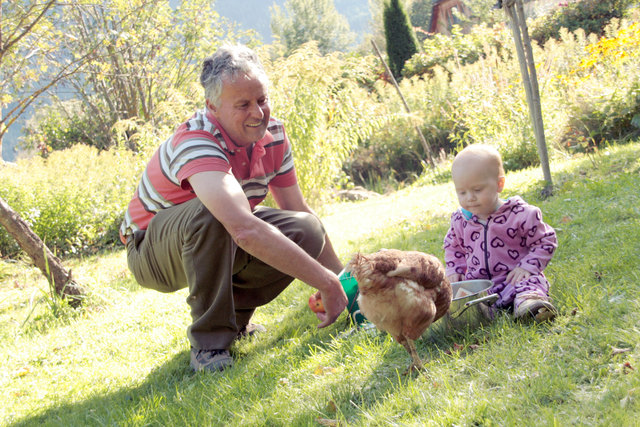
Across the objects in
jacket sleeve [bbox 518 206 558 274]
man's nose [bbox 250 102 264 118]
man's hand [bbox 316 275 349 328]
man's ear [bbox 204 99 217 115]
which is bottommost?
jacket sleeve [bbox 518 206 558 274]

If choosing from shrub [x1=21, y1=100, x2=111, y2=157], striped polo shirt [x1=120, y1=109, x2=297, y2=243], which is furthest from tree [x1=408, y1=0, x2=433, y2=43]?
striped polo shirt [x1=120, y1=109, x2=297, y2=243]

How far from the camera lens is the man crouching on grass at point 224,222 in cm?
235

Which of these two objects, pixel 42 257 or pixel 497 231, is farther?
pixel 42 257

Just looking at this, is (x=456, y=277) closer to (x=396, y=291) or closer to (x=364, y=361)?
(x=364, y=361)

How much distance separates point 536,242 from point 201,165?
Result: 171 cm

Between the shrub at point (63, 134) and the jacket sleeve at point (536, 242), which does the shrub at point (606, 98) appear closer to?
the jacket sleeve at point (536, 242)

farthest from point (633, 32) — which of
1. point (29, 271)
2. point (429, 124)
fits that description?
point (29, 271)

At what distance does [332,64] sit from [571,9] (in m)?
14.3

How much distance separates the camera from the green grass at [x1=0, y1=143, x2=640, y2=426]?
5.82 feet

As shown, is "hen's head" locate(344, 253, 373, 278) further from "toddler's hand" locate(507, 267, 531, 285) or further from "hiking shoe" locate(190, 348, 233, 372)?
"hiking shoe" locate(190, 348, 233, 372)

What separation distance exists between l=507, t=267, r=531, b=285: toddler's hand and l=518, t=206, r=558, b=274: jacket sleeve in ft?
0.06

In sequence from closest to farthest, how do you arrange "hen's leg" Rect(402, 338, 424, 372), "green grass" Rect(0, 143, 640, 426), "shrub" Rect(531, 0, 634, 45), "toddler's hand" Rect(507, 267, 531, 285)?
"green grass" Rect(0, 143, 640, 426)
"hen's leg" Rect(402, 338, 424, 372)
"toddler's hand" Rect(507, 267, 531, 285)
"shrub" Rect(531, 0, 634, 45)

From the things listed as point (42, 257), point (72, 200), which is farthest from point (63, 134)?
point (42, 257)

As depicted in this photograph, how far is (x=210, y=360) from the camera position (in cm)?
282
